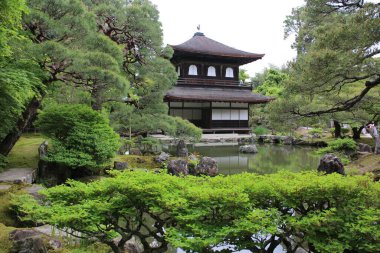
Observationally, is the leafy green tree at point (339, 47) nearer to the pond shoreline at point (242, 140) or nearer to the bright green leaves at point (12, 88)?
the bright green leaves at point (12, 88)

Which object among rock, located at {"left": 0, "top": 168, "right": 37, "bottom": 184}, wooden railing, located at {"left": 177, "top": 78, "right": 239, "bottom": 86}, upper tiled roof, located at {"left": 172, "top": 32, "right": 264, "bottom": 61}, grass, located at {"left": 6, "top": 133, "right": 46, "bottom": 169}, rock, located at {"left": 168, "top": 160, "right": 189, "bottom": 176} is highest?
upper tiled roof, located at {"left": 172, "top": 32, "right": 264, "bottom": 61}

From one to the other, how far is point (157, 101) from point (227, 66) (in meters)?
16.9

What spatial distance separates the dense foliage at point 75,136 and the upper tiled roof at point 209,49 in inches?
733

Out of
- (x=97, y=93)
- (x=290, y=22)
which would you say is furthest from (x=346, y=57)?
(x=290, y=22)

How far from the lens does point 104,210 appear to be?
4.27 m

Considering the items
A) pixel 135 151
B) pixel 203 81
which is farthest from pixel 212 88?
pixel 135 151

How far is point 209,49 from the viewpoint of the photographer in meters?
29.8

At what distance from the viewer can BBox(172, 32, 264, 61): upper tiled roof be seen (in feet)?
93.8

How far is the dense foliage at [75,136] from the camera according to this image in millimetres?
9648

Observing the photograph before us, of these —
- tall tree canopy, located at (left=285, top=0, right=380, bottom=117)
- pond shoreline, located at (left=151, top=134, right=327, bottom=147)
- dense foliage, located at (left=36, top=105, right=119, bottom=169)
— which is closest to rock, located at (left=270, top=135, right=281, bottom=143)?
pond shoreline, located at (left=151, top=134, right=327, bottom=147)

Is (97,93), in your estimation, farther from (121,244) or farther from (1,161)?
(121,244)

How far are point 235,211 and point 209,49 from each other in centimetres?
2713

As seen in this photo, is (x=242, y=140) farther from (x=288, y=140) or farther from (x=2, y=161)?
(x=2, y=161)

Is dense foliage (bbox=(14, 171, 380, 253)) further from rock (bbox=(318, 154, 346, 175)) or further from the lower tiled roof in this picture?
the lower tiled roof
